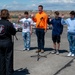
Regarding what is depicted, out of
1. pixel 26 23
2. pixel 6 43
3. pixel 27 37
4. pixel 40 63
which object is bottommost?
pixel 40 63

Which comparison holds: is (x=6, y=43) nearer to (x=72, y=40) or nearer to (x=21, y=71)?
(x=21, y=71)

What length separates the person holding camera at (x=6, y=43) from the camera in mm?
7660

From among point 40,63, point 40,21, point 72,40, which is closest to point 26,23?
point 40,21

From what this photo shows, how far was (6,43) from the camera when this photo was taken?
772 cm

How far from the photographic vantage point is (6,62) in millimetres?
7898

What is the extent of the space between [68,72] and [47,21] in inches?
146

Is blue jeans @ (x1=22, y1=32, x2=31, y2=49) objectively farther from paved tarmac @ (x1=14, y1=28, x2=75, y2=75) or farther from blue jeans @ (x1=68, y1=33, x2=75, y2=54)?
blue jeans @ (x1=68, y1=33, x2=75, y2=54)

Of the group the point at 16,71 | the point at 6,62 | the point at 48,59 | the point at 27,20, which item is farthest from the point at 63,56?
the point at 6,62

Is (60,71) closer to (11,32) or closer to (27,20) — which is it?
(11,32)

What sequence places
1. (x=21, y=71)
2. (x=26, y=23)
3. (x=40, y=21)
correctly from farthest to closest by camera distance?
(x=26, y=23) → (x=40, y=21) → (x=21, y=71)

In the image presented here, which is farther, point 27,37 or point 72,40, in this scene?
point 27,37

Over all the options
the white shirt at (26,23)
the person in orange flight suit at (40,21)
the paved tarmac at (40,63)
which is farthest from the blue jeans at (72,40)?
the white shirt at (26,23)

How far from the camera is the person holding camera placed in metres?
7.66

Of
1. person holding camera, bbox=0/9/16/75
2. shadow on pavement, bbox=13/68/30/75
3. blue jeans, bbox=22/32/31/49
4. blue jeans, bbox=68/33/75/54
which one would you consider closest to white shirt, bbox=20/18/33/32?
blue jeans, bbox=22/32/31/49
